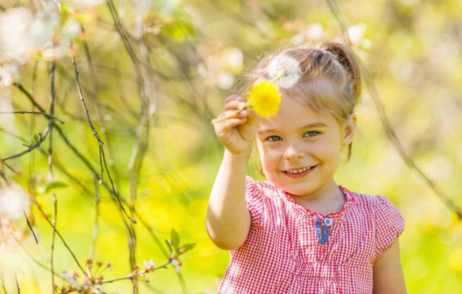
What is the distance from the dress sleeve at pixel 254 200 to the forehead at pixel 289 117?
152 millimetres

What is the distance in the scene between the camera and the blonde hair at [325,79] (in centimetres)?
140

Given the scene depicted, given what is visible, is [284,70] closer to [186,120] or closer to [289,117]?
[289,117]

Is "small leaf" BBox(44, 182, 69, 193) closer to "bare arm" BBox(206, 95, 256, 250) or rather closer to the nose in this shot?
"bare arm" BBox(206, 95, 256, 250)

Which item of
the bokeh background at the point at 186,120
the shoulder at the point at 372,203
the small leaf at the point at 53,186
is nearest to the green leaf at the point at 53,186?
the small leaf at the point at 53,186

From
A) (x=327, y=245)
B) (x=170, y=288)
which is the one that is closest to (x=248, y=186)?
(x=327, y=245)

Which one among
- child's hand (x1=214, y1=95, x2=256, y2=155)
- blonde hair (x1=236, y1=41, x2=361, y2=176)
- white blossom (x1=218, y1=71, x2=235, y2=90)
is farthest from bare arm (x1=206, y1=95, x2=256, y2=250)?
white blossom (x1=218, y1=71, x2=235, y2=90)

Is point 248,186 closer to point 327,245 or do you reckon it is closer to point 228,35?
point 327,245

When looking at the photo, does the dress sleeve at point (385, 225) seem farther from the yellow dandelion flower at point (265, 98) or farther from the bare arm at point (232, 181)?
the yellow dandelion flower at point (265, 98)

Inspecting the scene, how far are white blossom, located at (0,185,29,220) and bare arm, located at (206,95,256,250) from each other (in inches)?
13.4

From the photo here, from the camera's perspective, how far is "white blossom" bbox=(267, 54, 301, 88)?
1.38 meters

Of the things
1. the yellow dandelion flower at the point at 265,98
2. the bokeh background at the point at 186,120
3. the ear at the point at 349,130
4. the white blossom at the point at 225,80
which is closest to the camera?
the yellow dandelion flower at the point at 265,98

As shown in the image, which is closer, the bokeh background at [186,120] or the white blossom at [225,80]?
the bokeh background at [186,120]

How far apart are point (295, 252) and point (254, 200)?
0.14 m

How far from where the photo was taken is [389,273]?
1.54 meters
